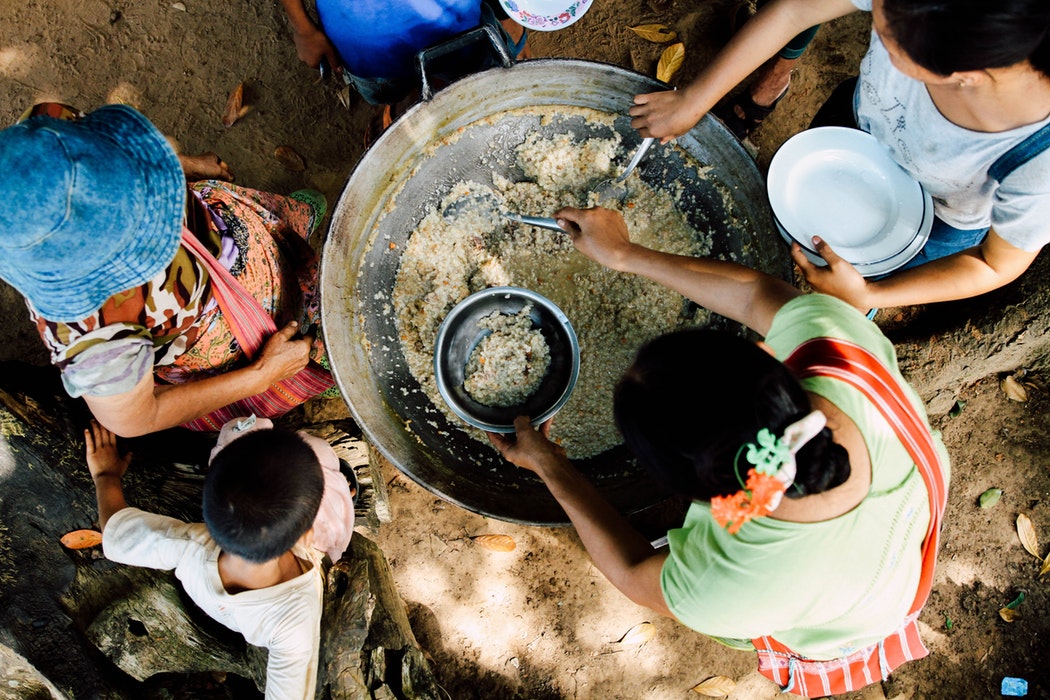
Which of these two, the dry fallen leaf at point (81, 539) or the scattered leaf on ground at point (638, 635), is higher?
the dry fallen leaf at point (81, 539)

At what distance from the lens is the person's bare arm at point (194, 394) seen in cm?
157

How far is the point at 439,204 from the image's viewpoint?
86.1 inches

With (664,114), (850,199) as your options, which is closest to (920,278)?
(850,199)

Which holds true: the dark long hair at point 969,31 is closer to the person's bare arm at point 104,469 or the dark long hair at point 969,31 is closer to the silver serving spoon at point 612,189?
the silver serving spoon at point 612,189

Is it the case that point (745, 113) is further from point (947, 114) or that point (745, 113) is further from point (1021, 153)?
point (1021, 153)

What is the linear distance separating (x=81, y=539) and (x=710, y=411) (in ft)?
6.88

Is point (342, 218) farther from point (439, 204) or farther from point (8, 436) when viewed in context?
point (8, 436)

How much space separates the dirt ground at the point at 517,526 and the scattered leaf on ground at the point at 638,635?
0.02 m

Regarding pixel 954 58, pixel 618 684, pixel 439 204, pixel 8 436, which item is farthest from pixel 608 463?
pixel 8 436

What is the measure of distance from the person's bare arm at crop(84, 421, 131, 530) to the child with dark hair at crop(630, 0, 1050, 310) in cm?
200

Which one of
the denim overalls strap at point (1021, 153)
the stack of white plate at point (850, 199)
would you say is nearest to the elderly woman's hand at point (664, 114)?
the stack of white plate at point (850, 199)

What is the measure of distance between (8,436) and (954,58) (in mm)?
2708

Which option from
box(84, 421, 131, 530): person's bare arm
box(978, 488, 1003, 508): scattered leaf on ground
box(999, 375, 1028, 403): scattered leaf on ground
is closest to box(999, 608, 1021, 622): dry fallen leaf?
box(978, 488, 1003, 508): scattered leaf on ground

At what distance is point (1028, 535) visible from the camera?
8.93ft
